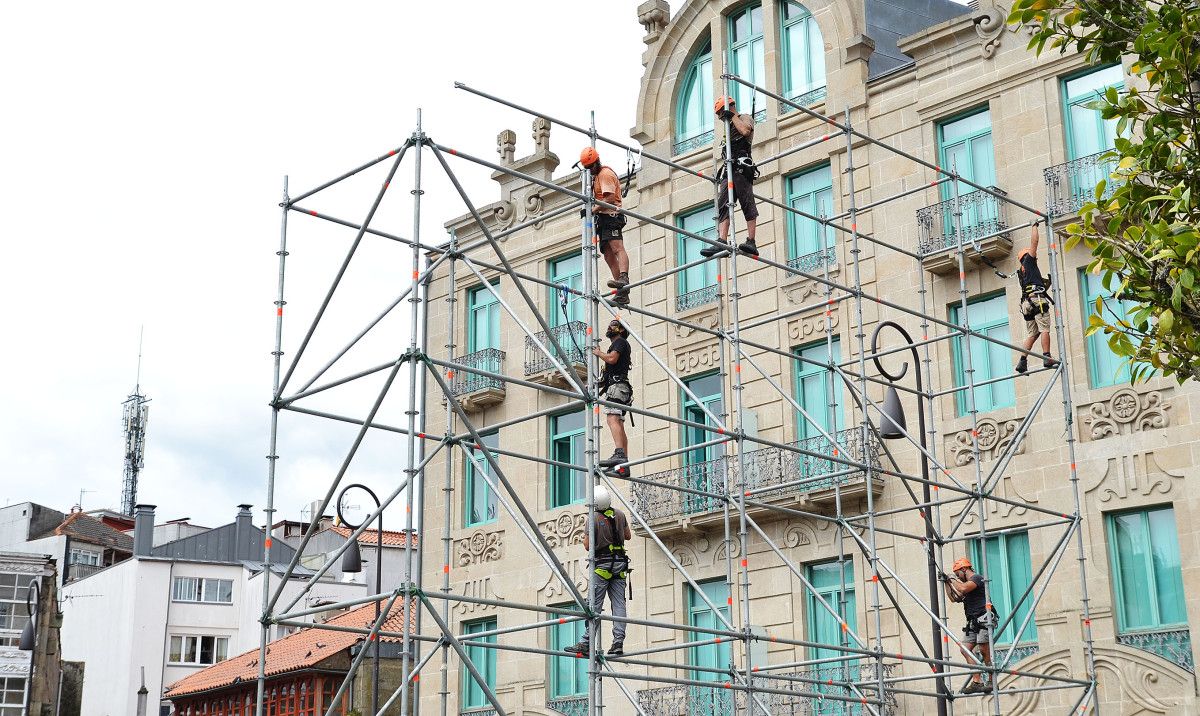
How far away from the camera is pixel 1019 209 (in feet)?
78.3

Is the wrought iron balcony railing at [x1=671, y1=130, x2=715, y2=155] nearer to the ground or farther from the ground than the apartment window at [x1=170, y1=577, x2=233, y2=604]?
farther from the ground

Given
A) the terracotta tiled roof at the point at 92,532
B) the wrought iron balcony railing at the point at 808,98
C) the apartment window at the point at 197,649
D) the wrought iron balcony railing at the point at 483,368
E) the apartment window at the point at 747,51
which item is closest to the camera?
the wrought iron balcony railing at the point at 808,98

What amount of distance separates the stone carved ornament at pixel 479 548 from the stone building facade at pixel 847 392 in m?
0.05

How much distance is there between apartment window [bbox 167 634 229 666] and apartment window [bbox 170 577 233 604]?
1412mm

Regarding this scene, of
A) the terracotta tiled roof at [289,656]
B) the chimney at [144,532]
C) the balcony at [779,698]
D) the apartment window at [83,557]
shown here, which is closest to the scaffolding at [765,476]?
the balcony at [779,698]

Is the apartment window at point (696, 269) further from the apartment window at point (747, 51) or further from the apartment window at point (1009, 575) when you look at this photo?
the apartment window at point (1009, 575)

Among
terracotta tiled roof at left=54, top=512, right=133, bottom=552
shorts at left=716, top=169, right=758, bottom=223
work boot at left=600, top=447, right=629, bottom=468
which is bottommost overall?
work boot at left=600, top=447, right=629, bottom=468

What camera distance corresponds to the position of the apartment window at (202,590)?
57500 mm

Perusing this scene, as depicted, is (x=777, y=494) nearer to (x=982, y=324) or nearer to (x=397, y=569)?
(x=982, y=324)

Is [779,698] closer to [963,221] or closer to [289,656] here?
[963,221]

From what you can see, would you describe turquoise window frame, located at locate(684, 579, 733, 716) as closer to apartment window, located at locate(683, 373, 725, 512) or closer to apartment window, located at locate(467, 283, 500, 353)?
apartment window, located at locate(683, 373, 725, 512)

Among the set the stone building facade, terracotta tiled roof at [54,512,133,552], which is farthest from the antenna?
the stone building facade

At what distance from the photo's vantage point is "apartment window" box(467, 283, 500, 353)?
32.3 metres

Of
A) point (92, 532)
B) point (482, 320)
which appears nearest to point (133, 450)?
point (92, 532)
